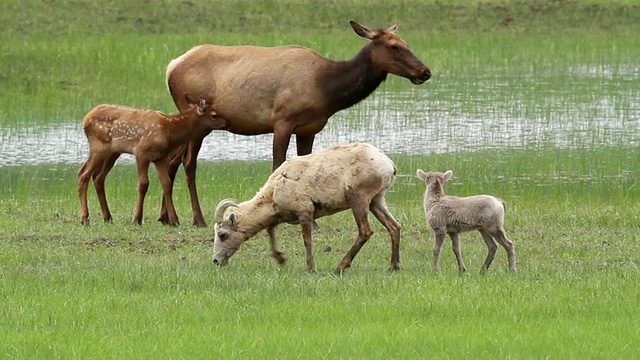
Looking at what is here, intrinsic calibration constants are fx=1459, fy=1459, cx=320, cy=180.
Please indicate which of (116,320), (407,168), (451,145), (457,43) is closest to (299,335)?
(116,320)

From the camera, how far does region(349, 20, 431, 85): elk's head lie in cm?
1525

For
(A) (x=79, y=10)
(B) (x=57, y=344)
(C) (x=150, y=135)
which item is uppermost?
(A) (x=79, y=10)

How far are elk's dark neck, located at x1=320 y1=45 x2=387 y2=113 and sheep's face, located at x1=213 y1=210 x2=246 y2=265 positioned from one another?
12.9ft

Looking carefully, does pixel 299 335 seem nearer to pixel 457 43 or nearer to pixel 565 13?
pixel 457 43

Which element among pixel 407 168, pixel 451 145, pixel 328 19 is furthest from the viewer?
pixel 328 19

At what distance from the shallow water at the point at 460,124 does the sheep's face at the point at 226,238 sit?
9390 millimetres

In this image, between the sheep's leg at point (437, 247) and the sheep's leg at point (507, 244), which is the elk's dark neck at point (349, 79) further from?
the sheep's leg at point (507, 244)

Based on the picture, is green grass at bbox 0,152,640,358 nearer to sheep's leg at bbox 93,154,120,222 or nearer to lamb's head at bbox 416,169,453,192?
sheep's leg at bbox 93,154,120,222

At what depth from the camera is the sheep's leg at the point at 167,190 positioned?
50.0 ft

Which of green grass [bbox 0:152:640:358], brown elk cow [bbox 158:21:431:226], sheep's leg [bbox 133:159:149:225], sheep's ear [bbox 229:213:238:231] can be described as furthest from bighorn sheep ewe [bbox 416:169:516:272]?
sheep's leg [bbox 133:159:149:225]

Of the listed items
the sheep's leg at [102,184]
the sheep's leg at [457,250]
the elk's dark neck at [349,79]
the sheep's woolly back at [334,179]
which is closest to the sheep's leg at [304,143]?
the elk's dark neck at [349,79]

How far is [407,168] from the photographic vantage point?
785 inches

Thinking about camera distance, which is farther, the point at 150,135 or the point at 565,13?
the point at 565,13

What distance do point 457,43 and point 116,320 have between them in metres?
22.2
